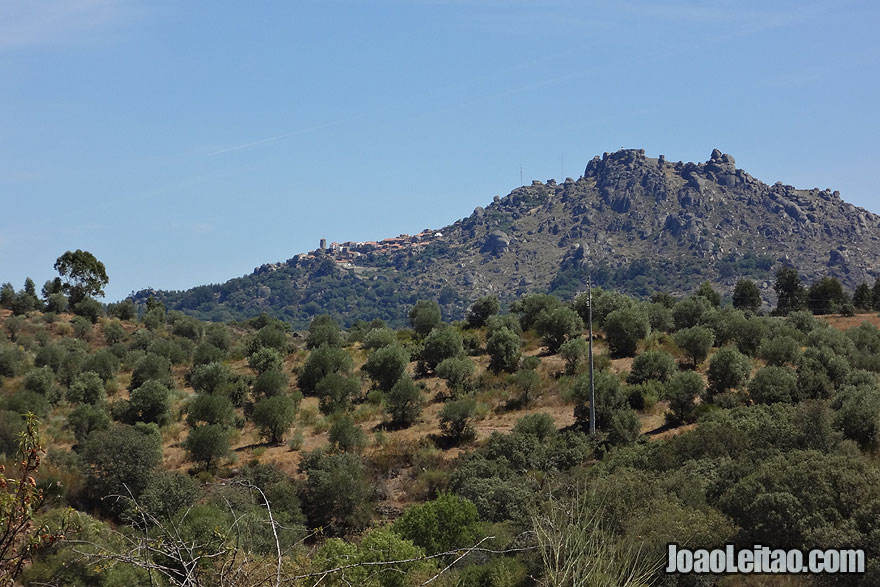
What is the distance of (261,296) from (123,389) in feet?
516

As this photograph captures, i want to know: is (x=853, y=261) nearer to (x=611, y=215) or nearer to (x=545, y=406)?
(x=611, y=215)

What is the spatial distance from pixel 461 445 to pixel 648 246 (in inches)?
5692

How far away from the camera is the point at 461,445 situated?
32.1 meters

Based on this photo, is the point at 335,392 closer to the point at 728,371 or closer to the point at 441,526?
the point at 441,526

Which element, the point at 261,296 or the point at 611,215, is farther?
the point at 261,296

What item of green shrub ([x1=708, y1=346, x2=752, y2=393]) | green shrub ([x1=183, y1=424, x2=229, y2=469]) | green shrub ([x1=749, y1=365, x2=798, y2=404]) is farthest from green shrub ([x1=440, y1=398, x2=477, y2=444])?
green shrub ([x1=749, y1=365, x2=798, y2=404])

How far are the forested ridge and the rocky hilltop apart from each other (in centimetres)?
10147

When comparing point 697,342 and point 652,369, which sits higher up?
point 697,342

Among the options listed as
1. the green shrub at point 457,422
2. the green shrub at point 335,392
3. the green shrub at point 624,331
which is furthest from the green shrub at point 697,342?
the green shrub at point 335,392

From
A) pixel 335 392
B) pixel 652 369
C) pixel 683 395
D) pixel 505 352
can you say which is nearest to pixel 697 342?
pixel 652 369

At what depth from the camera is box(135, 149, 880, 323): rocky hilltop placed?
150875mm

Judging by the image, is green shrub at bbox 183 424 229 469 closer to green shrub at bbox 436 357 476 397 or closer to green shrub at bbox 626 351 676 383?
green shrub at bbox 436 357 476 397

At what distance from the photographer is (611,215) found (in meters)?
183

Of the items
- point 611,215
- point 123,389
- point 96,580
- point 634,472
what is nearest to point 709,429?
point 634,472
